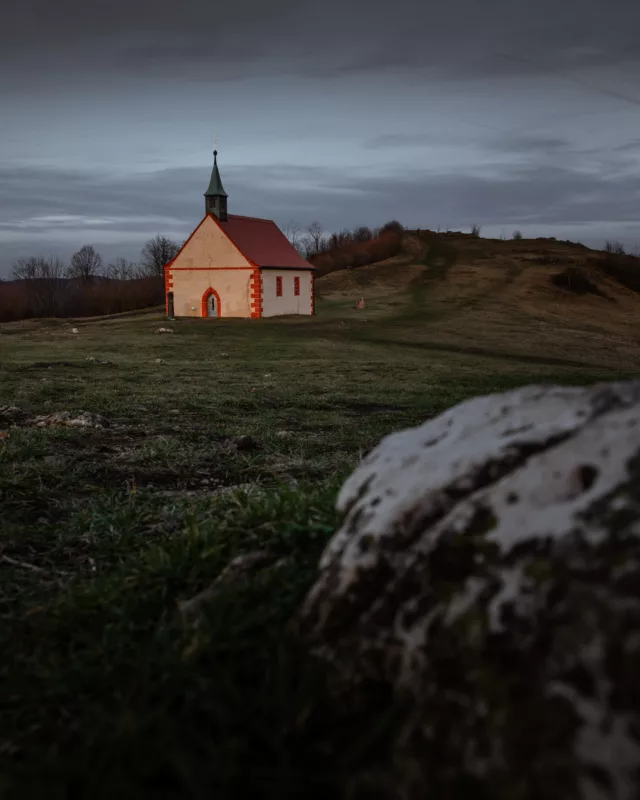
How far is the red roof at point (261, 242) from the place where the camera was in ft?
147

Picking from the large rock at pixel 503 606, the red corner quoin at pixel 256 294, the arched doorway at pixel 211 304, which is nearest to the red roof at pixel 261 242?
the red corner quoin at pixel 256 294

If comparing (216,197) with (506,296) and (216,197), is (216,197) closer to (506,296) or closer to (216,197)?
(216,197)

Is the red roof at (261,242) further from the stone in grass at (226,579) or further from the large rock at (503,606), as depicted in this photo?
the large rock at (503,606)

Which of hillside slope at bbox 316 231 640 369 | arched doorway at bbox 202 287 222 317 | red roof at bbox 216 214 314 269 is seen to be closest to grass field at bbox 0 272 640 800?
hillside slope at bbox 316 231 640 369

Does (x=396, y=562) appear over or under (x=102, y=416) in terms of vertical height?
over

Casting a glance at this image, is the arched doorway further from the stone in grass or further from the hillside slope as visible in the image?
the stone in grass

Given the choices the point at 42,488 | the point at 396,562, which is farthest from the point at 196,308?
the point at 396,562

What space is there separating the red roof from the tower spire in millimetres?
466

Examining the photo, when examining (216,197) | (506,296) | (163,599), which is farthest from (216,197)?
(163,599)

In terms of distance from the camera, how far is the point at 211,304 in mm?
45781

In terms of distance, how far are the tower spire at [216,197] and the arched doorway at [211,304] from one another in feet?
14.9

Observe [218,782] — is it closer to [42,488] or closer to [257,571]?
[257,571]

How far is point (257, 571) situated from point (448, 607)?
1.26 m

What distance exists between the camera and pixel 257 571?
318cm
